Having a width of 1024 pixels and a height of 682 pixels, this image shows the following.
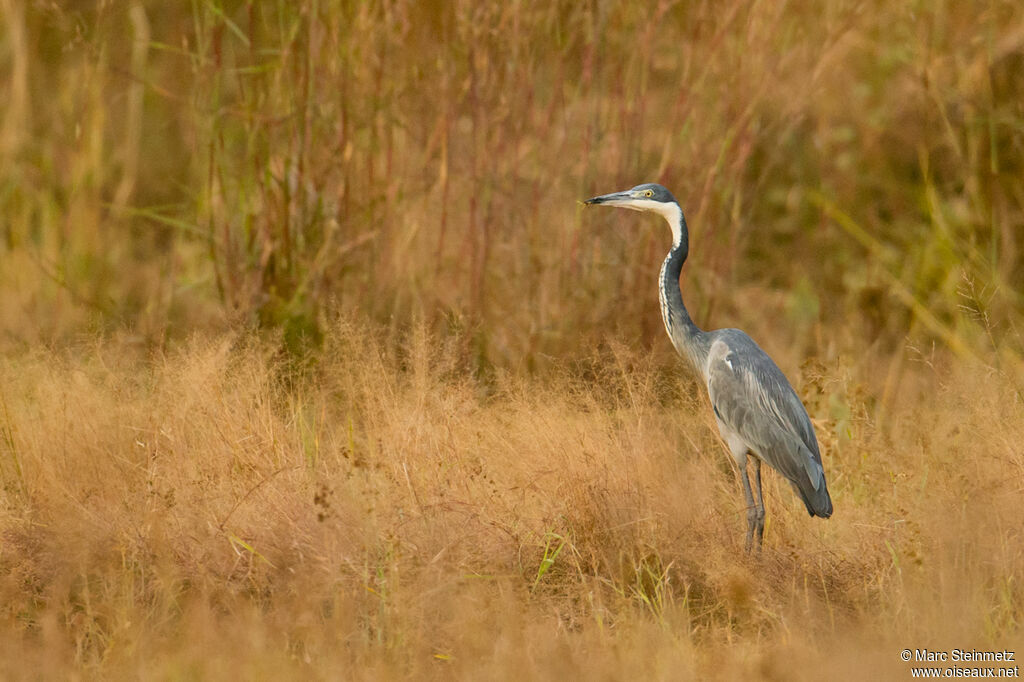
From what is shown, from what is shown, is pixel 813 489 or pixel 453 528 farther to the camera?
pixel 813 489

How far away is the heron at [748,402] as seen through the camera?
10.0 ft

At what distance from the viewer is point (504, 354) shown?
13.8ft

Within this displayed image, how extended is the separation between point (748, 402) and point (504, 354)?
1259mm

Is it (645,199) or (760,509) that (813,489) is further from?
(645,199)

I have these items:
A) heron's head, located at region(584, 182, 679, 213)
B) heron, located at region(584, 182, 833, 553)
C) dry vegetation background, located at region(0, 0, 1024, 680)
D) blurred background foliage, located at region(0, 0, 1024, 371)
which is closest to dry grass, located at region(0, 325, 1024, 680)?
dry vegetation background, located at region(0, 0, 1024, 680)

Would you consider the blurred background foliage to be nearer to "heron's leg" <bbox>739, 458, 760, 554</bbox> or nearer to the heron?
the heron

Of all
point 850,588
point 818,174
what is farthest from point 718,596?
point 818,174

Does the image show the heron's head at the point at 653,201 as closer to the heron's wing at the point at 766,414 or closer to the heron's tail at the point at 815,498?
the heron's wing at the point at 766,414

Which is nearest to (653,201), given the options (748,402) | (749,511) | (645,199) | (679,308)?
(645,199)

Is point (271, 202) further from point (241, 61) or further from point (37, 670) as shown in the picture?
point (241, 61)

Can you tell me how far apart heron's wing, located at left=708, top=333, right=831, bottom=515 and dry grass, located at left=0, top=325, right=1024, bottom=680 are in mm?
179

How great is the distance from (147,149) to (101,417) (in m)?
3.96

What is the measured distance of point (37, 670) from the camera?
2426 mm

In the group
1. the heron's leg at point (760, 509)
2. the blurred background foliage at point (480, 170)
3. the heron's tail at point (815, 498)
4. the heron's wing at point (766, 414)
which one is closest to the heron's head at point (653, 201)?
the heron's wing at point (766, 414)
